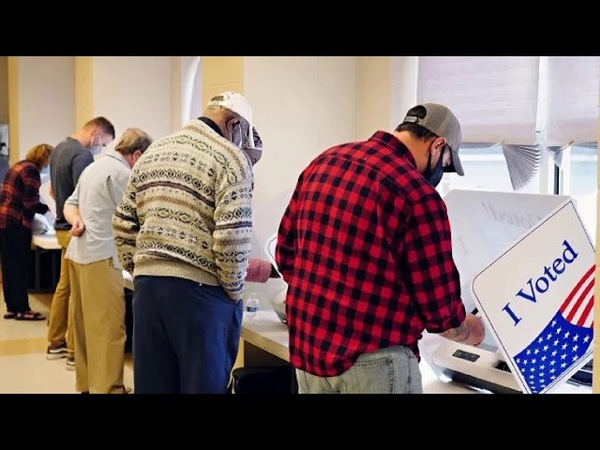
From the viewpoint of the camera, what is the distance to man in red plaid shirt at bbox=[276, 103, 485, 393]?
174 cm

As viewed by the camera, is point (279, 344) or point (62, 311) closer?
point (279, 344)

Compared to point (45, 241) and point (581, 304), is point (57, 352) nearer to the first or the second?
point (45, 241)

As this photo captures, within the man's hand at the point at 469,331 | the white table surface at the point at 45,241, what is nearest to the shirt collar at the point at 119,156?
the man's hand at the point at 469,331

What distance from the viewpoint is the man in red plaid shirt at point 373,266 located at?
1741 millimetres

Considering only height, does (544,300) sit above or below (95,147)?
below

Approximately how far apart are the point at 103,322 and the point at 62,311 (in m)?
1.19

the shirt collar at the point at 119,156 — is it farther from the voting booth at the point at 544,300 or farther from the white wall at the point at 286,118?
the voting booth at the point at 544,300

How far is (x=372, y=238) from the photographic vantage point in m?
1.76

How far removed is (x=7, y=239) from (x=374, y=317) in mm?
4898

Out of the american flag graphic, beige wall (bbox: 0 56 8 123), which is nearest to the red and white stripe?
the american flag graphic

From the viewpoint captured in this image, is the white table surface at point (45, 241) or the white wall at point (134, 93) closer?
the white wall at point (134, 93)

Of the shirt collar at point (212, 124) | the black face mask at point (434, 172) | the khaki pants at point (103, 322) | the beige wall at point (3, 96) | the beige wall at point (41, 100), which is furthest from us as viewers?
Answer: the beige wall at point (3, 96)

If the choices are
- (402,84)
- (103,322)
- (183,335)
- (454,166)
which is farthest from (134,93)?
(454,166)

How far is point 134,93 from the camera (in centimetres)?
561
